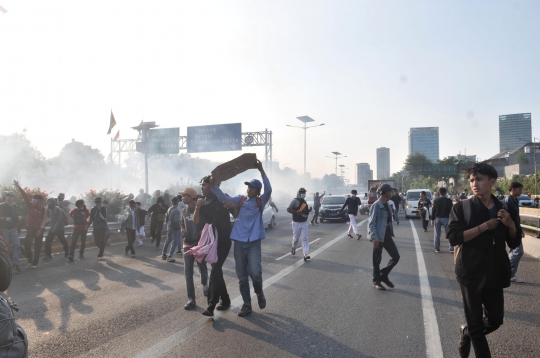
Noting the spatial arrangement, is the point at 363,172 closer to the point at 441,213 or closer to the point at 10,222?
the point at 441,213

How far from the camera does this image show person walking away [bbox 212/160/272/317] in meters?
5.95

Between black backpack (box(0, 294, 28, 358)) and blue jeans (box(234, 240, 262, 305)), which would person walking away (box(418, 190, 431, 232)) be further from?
black backpack (box(0, 294, 28, 358))

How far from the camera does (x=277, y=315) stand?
19.2ft

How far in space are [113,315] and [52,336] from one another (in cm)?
97

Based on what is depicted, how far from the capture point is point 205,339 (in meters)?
4.89

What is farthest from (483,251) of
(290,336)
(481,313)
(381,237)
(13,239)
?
(13,239)

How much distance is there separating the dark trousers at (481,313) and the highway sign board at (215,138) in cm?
2829

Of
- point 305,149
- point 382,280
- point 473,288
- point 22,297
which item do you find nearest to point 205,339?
point 473,288

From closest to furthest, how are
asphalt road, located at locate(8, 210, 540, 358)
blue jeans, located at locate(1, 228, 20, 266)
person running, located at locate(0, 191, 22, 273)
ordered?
asphalt road, located at locate(8, 210, 540, 358) → person running, located at locate(0, 191, 22, 273) → blue jeans, located at locate(1, 228, 20, 266)

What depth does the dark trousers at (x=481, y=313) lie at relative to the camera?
361cm

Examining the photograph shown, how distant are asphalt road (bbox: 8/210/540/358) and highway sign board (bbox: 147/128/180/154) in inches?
941

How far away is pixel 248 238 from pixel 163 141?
29.0m

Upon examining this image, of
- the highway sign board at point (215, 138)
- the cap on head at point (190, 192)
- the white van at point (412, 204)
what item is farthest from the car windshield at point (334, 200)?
the cap on head at point (190, 192)

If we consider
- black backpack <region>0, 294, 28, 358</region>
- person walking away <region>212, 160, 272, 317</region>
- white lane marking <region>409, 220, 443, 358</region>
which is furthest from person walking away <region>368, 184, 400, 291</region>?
black backpack <region>0, 294, 28, 358</region>
